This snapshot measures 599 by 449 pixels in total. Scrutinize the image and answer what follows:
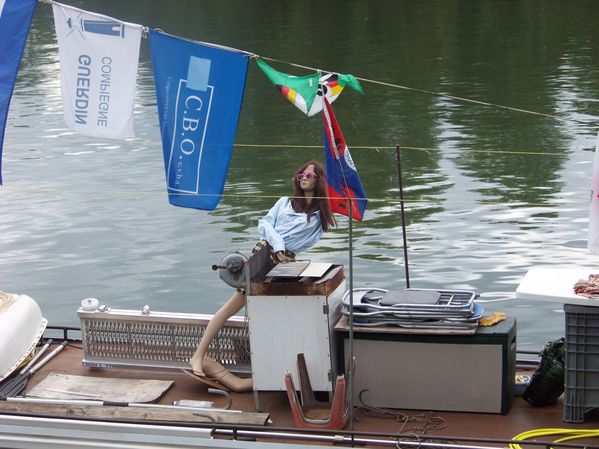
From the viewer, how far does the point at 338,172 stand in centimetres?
700

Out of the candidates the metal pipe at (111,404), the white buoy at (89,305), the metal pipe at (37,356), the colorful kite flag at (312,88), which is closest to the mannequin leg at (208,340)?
the metal pipe at (111,404)

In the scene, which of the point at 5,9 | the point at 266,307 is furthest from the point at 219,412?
the point at 5,9

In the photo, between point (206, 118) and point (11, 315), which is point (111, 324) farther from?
point (206, 118)

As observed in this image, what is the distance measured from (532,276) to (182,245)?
8.54 meters

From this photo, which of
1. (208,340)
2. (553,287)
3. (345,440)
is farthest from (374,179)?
(345,440)

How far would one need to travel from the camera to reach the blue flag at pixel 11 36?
754 centimetres

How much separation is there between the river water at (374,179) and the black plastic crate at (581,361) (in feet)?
7.53

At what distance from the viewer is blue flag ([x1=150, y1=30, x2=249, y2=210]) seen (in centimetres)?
713

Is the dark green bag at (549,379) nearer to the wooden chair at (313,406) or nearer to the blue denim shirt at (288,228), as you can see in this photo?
the wooden chair at (313,406)

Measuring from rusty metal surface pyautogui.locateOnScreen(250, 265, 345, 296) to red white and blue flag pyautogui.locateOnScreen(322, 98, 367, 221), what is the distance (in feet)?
1.49

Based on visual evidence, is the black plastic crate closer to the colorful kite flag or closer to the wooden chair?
the wooden chair

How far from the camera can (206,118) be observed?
720 cm

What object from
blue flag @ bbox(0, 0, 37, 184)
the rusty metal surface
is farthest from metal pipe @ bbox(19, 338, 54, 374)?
the rusty metal surface

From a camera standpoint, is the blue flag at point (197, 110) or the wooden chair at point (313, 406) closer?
the wooden chair at point (313, 406)
